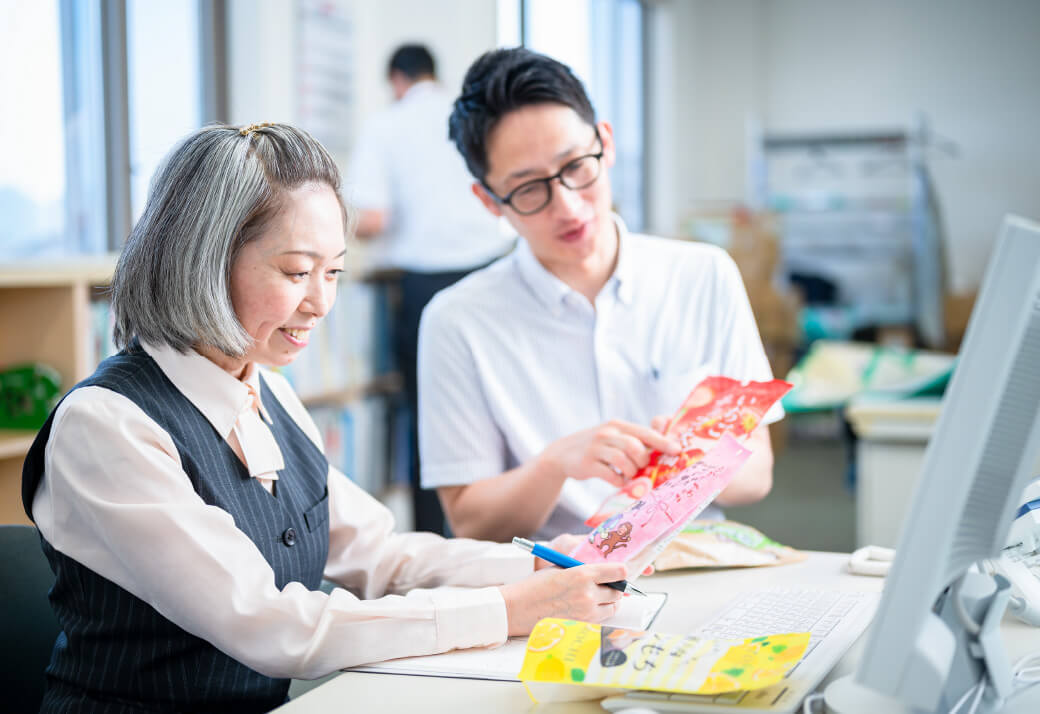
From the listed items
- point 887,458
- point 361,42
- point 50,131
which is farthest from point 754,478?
point 361,42

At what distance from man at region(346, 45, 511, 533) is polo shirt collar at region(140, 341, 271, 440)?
98.2 inches

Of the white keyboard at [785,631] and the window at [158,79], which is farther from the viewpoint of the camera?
the window at [158,79]

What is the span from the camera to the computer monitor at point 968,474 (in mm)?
704

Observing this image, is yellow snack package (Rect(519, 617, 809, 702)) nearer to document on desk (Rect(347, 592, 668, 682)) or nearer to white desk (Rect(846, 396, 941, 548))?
document on desk (Rect(347, 592, 668, 682))

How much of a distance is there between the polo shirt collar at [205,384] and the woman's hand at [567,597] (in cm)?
36

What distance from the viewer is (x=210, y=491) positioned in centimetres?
110

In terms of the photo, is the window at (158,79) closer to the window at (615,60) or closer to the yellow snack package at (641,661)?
the yellow snack package at (641,661)

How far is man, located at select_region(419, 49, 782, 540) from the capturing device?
1651 mm

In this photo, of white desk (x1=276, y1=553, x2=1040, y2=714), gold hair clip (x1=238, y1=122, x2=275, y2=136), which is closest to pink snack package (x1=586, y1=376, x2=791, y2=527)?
white desk (x1=276, y1=553, x2=1040, y2=714)

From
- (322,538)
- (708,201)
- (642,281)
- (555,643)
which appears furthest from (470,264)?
(708,201)

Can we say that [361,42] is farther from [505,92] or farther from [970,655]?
[970,655]

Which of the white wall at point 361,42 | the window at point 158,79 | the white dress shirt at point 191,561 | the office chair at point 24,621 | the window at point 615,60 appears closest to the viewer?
the white dress shirt at point 191,561

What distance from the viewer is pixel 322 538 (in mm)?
1287

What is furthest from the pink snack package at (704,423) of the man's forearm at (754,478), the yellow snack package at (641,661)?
the yellow snack package at (641,661)
